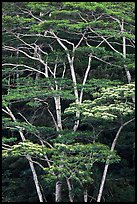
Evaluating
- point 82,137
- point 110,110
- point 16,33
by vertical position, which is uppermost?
point 16,33

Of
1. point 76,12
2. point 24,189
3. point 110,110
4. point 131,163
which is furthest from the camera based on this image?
point 131,163

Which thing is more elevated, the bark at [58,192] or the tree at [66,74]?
the tree at [66,74]

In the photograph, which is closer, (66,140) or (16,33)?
(66,140)

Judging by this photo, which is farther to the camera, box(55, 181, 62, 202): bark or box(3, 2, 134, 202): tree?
box(55, 181, 62, 202): bark

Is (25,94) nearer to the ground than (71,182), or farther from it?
farther from it

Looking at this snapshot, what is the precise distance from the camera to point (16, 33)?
11000 mm

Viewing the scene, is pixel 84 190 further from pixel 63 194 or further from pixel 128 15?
pixel 128 15

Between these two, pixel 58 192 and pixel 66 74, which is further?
pixel 66 74

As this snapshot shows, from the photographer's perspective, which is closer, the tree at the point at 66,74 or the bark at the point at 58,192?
the tree at the point at 66,74

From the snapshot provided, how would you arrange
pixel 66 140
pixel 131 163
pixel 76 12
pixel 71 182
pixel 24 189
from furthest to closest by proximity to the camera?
1. pixel 131 163
2. pixel 24 189
3. pixel 76 12
4. pixel 71 182
5. pixel 66 140

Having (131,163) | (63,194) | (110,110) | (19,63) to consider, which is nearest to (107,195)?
(63,194)

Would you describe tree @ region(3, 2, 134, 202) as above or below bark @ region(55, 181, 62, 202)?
above

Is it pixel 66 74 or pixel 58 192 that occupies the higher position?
pixel 66 74

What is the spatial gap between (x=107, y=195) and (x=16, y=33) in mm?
4970
